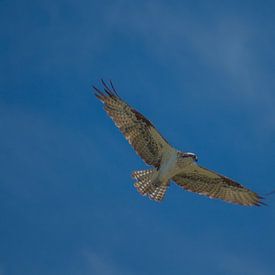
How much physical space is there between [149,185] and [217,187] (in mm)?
2302

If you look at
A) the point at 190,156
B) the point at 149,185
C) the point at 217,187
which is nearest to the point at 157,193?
the point at 149,185

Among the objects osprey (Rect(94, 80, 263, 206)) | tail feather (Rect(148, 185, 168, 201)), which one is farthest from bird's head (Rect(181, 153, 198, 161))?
tail feather (Rect(148, 185, 168, 201))

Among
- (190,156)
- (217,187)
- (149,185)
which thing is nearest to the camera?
(190,156)

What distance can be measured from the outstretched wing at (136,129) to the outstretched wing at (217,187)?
3.97 ft

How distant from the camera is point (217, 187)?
23.8 metres

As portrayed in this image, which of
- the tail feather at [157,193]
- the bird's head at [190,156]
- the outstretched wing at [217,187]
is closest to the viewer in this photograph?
the bird's head at [190,156]

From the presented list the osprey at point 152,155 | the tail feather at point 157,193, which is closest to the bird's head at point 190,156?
the osprey at point 152,155

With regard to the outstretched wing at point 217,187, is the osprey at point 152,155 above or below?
below

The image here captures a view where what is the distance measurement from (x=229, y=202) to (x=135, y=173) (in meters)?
3.12

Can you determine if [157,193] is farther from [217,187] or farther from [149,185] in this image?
[217,187]

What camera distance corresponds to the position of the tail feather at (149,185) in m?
22.8

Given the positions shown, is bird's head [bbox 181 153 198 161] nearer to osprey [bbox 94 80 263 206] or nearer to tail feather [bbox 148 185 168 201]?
osprey [bbox 94 80 263 206]

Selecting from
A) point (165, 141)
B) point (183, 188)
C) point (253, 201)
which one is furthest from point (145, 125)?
point (253, 201)

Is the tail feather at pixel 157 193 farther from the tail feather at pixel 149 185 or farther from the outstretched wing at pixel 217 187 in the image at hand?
the outstretched wing at pixel 217 187
